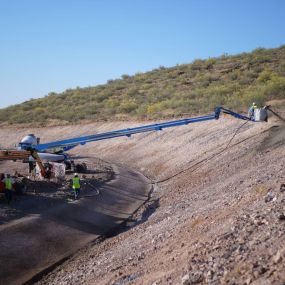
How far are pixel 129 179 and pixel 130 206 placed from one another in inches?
227

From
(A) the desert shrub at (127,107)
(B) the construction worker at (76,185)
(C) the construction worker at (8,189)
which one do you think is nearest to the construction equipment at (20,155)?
(C) the construction worker at (8,189)

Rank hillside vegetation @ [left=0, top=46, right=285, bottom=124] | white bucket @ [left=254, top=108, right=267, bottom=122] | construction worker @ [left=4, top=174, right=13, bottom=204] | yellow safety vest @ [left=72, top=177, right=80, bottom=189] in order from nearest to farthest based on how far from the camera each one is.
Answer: construction worker @ [left=4, top=174, right=13, bottom=204] → yellow safety vest @ [left=72, top=177, right=80, bottom=189] → white bucket @ [left=254, top=108, right=267, bottom=122] → hillside vegetation @ [left=0, top=46, right=285, bottom=124]

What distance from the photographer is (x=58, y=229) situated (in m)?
18.8

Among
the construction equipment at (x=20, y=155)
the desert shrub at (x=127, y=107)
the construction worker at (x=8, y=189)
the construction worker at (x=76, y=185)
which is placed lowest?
the construction worker at (x=76, y=185)

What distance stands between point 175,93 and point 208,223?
47.6m

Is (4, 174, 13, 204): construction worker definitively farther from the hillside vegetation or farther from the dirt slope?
the hillside vegetation

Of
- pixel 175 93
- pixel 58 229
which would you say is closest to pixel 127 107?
pixel 175 93

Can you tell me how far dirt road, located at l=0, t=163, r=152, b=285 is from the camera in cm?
1581

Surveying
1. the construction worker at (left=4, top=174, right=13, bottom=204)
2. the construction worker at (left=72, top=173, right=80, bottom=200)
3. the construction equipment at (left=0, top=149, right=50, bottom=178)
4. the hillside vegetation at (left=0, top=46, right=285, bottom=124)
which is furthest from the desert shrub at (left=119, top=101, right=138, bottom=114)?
the construction worker at (left=4, top=174, right=13, bottom=204)

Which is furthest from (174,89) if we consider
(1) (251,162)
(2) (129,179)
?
(1) (251,162)

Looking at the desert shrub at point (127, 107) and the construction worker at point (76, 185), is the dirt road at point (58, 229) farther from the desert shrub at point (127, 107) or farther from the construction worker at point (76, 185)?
the desert shrub at point (127, 107)

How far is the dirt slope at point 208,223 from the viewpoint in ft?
30.3

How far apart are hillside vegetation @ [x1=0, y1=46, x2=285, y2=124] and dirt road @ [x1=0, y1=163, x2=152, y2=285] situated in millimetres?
18662

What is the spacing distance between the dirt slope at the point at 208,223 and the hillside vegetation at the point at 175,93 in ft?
34.6
